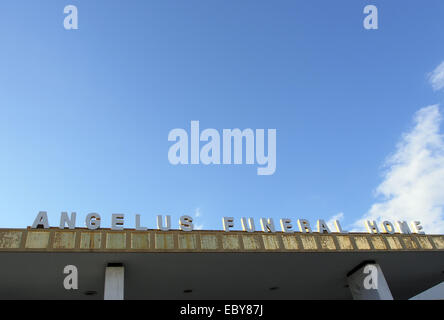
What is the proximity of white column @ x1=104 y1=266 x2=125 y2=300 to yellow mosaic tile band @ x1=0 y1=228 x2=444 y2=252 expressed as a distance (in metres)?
1.67

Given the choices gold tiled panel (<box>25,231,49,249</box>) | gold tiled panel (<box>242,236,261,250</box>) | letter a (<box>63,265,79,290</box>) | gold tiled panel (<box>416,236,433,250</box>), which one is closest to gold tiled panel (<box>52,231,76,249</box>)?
gold tiled panel (<box>25,231,49,249</box>)

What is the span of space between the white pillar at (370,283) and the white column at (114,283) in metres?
13.0

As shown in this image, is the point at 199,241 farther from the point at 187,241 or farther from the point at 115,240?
the point at 115,240

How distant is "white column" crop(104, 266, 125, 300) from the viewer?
60.2 feet

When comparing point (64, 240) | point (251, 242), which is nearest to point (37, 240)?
point (64, 240)

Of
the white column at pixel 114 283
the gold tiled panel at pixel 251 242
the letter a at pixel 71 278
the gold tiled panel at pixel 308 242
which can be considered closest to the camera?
the white column at pixel 114 283

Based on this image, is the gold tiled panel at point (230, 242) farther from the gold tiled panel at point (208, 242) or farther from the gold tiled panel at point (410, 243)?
the gold tiled panel at point (410, 243)

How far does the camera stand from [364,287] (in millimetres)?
22125

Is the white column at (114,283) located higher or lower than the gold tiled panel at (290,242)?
lower

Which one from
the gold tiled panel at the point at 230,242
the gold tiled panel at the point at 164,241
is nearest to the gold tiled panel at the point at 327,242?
the gold tiled panel at the point at 230,242

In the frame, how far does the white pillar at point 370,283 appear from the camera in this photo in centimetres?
2097
